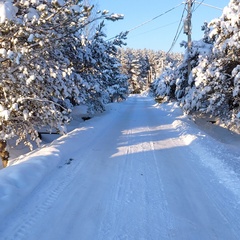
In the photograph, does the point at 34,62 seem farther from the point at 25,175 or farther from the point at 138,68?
the point at 138,68

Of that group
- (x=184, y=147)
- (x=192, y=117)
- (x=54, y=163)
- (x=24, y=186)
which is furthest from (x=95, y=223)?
(x=192, y=117)

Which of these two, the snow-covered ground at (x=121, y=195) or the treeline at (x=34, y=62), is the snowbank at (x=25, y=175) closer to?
the snow-covered ground at (x=121, y=195)

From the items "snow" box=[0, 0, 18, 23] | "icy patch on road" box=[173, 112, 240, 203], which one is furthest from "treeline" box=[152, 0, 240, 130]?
"snow" box=[0, 0, 18, 23]

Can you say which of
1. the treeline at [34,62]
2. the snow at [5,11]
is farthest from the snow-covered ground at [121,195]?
the snow at [5,11]

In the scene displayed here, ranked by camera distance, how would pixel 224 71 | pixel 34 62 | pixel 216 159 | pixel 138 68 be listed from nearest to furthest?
pixel 216 159 < pixel 34 62 < pixel 224 71 < pixel 138 68

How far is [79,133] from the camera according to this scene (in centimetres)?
1088

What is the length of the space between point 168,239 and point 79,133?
24.9 feet

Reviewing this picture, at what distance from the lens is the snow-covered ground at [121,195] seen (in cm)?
389

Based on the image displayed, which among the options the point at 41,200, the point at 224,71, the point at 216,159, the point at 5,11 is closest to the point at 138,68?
the point at 224,71

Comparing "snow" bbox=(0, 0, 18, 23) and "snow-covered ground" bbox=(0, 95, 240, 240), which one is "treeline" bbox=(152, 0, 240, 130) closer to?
"snow-covered ground" bbox=(0, 95, 240, 240)

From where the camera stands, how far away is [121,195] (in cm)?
507

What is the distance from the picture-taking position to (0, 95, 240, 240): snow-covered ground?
12.8ft

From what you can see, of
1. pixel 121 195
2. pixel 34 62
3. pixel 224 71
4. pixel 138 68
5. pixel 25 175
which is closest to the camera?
pixel 121 195

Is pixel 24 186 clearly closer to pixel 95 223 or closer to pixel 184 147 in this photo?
pixel 95 223
